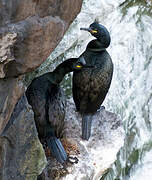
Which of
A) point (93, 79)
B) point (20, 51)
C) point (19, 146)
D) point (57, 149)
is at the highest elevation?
point (20, 51)

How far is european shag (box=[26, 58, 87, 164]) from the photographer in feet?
5.72

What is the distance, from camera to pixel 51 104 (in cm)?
176

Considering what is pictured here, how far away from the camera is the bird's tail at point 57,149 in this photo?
70.1 inches

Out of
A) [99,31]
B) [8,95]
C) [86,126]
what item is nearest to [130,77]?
[86,126]

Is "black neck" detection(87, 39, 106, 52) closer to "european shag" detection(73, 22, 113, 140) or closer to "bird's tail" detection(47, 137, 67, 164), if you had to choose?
"european shag" detection(73, 22, 113, 140)

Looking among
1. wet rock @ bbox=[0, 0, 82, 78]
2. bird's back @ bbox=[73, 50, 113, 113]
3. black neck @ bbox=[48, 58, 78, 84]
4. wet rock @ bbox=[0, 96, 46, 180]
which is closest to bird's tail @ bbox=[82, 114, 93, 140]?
bird's back @ bbox=[73, 50, 113, 113]

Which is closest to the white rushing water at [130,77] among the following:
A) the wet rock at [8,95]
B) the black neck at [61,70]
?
the black neck at [61,70]

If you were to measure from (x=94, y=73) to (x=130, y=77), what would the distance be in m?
A: 1.59

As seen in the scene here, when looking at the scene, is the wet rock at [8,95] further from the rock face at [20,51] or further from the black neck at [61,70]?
the black neck at [61,70]

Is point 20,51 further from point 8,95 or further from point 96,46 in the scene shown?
point 96,46

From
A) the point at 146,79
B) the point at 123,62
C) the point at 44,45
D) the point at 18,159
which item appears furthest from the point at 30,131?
the point at 146,79

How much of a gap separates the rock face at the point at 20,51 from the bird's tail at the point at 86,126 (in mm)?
658

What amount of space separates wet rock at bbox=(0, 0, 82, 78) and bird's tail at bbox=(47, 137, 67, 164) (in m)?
0.74

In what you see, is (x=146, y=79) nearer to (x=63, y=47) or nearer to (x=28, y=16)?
(x=63, y=47)
